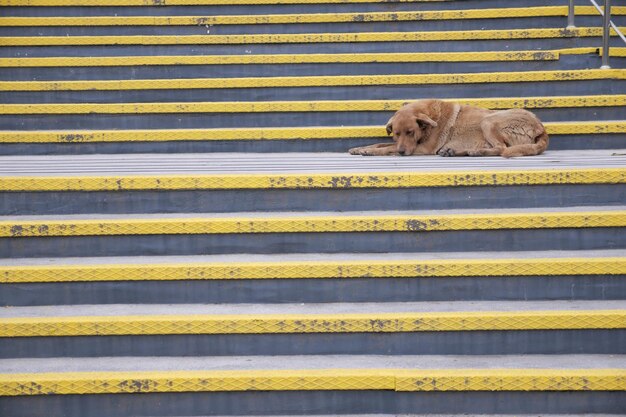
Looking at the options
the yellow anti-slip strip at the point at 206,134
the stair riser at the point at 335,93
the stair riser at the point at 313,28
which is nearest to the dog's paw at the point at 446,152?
the yellow anti-slip strip at the point at 206,134

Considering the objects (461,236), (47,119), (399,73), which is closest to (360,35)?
(399,73)

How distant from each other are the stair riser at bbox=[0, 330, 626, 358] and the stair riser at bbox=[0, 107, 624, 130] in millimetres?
2845

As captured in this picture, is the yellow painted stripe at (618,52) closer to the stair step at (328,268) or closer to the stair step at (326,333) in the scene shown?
the stair step at (328,268)

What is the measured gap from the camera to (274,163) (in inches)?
205

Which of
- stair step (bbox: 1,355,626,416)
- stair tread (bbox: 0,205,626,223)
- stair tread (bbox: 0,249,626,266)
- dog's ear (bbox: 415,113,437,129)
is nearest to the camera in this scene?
stair step (bbox: 1,355,626,416)

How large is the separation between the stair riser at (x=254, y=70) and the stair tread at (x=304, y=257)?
2955 mm

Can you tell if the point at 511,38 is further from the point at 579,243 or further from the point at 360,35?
the point at 579,243

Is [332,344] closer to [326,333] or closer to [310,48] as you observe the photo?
[326,333]

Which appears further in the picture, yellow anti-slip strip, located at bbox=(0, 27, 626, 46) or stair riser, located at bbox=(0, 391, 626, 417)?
yellow anti-slip strip, located at bbox=(0, 27, 626, 46)

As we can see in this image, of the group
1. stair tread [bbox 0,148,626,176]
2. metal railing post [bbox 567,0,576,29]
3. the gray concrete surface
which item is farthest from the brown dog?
metal railing post [bbox 567,0,576,29]

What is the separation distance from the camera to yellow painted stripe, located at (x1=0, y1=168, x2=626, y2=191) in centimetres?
450

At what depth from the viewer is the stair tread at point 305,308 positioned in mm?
3906

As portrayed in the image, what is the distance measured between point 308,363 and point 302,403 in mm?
209

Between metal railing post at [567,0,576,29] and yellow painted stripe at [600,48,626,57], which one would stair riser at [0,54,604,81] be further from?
metal railing post at [567,0,576,29]
